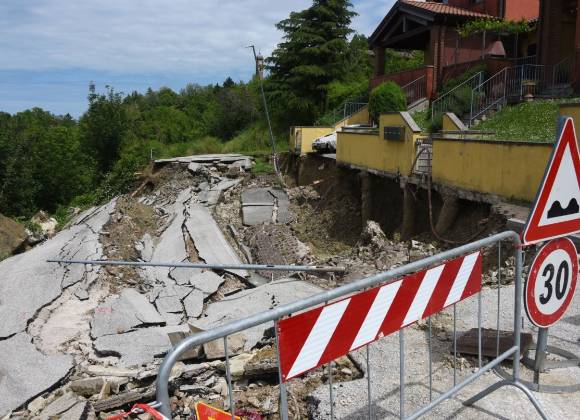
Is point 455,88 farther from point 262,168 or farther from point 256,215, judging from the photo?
point 262,168

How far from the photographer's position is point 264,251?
526 inches

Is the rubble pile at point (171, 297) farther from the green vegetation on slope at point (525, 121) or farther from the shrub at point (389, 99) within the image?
the shrub at point (389, 99)

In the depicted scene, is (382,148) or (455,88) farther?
(455,88)

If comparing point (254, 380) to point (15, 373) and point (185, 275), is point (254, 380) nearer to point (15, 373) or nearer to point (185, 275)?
point (15, 373)

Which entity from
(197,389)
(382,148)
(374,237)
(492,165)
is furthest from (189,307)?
(382,148)

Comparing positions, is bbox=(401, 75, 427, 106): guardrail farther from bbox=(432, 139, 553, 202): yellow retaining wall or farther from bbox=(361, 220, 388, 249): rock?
bbox=(432, 139, 553, 202): yellow retaining wall

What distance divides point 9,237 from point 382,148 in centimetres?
1556

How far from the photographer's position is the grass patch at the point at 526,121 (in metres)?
12.0

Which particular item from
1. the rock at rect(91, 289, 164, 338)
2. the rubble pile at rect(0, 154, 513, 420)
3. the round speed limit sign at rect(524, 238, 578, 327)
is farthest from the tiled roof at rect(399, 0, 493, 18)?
the round speed limit sign at rect(524, 238, 578, 327)

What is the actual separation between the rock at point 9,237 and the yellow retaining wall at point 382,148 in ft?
43.8

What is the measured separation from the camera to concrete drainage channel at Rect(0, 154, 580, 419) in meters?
4.52

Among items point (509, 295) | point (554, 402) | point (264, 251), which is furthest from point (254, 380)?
point (264, 251)

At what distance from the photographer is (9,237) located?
19.0 meters

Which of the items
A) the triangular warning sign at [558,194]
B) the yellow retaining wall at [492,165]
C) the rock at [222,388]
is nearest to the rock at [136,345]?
the rock at [222,388]
